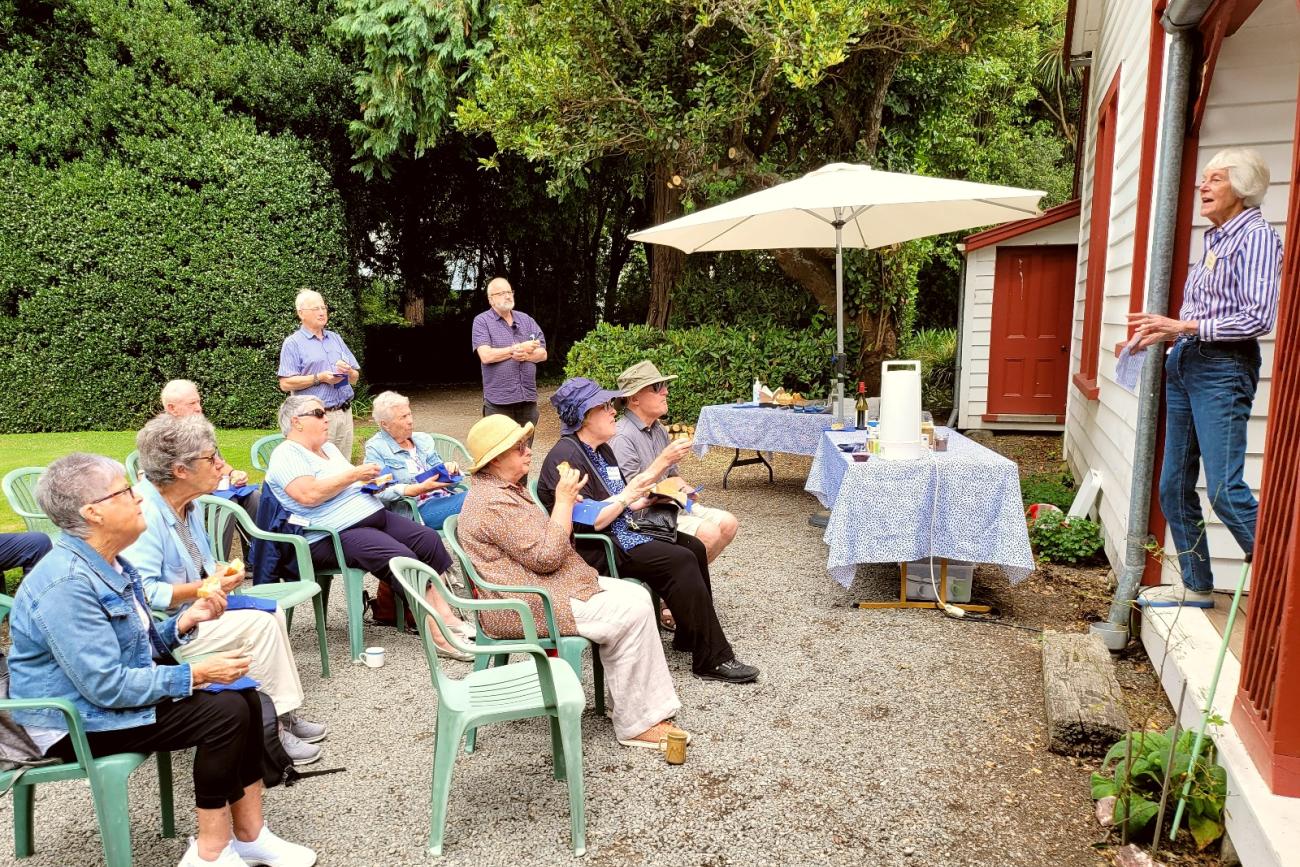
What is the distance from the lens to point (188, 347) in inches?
443

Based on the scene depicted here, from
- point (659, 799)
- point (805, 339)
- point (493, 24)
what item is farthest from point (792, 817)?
point (493, 24)

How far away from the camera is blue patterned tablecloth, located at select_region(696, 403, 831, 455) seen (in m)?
7.29

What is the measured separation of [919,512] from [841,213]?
10.1ft

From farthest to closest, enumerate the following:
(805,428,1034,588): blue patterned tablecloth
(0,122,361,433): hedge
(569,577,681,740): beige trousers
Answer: (0,122,361,433): hedge, (805,428,1034,588): blue patterned tablecloth, (569,577,681,740): beige trousers

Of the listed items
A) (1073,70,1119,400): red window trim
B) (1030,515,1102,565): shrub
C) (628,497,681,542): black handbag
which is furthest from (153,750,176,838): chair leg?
(1073,70,1119,400): red window trim

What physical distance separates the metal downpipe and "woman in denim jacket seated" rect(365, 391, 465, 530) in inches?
131

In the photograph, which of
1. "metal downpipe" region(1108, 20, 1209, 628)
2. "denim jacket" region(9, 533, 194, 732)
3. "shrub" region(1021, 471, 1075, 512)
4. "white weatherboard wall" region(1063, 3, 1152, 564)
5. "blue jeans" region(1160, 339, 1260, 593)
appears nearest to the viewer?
"denim jacket" region(9, 533, 194, 732)

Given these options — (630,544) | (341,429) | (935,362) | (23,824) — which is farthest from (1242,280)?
(935,362)

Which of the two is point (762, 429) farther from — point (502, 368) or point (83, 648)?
point (83, 648)

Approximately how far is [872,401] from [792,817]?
4.26 metres

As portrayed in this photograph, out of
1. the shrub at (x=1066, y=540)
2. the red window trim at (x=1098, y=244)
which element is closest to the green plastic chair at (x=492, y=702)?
the shrub at (x=1066, y=540)

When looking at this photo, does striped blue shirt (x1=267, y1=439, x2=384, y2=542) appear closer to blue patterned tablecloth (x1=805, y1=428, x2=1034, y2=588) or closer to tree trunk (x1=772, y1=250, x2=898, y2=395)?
blue patterned tablecloth (x1=805, y1=428, x2=1034, y2=588)

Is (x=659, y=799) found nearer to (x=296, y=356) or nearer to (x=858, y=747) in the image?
(x=858, y=747)

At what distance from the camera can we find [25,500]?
4.34m
